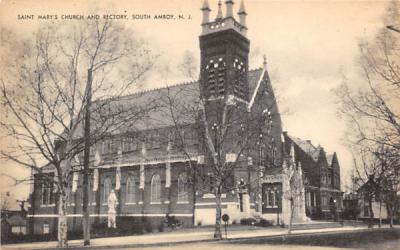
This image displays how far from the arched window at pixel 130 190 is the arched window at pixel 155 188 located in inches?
87.8

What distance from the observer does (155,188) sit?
43344 millimetres

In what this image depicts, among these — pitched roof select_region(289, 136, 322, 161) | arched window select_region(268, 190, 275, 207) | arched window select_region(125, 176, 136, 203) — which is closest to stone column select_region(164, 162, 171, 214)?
arched window select_region(125, 176, 136, 203)

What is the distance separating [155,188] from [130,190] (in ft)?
9.53

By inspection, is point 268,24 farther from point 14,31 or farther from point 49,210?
point 49,210

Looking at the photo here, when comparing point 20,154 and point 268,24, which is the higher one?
point 268,24

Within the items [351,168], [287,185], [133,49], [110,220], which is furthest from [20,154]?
[351,168]

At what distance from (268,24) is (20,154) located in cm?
1112

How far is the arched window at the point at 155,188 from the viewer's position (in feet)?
140

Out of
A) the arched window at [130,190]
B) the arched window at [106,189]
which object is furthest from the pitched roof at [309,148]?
the arched window at [106,189]

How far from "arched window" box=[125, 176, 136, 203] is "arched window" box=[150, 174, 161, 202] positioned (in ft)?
7.31

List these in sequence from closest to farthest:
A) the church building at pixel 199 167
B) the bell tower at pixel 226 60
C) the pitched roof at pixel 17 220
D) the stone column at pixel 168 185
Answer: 1. the bell tower at pixel 226 60
2. the church building at pixel 199 167
3. the stone column at pixel 168 185
4. the pitched roof at pixel 17 220

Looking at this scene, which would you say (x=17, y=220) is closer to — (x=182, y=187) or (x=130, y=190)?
(x=130, y=190)

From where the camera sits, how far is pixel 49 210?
162 feet

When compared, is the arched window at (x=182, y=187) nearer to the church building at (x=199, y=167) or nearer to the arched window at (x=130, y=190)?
the church building at (x=199, y=167)
